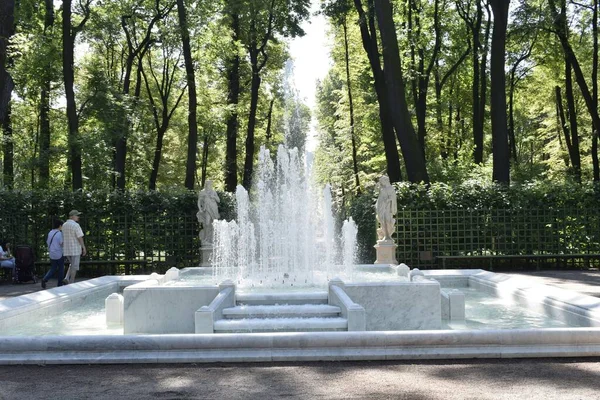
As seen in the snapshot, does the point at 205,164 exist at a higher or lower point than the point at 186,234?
higher

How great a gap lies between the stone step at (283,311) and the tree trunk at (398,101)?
1254cm

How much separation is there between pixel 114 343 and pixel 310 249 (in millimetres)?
9694

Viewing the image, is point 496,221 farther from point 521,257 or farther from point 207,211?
point 207,211

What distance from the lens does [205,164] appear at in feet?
136

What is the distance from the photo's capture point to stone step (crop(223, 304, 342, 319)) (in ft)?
30.6

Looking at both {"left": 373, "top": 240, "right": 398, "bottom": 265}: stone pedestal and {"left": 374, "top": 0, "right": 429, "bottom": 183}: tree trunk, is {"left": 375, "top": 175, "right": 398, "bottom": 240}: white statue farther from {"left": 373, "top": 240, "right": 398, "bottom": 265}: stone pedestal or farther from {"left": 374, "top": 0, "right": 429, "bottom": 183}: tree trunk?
{"left": 374, "top": 0, "right": 429, "bottom": 183}: tree trunk

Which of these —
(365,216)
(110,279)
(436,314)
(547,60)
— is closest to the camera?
(436,314)

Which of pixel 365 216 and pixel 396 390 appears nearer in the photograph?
pixel 396 390

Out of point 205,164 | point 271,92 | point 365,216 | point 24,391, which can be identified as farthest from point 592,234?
point 205,164

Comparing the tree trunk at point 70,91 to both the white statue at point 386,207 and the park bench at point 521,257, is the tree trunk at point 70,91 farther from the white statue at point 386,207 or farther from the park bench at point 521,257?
the park bench at point 521,257

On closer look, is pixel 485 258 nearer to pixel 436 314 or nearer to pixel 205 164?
pixel 436 314

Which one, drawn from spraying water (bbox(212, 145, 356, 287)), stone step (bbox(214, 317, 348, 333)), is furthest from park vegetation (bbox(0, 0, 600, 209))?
→ stone step (bbox(214, 317, 348, 333))

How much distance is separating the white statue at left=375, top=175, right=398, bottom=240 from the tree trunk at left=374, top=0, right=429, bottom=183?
325cm

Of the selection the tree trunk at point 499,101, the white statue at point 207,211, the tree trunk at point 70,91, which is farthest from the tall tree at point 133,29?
the tree trunk at point 499,101
